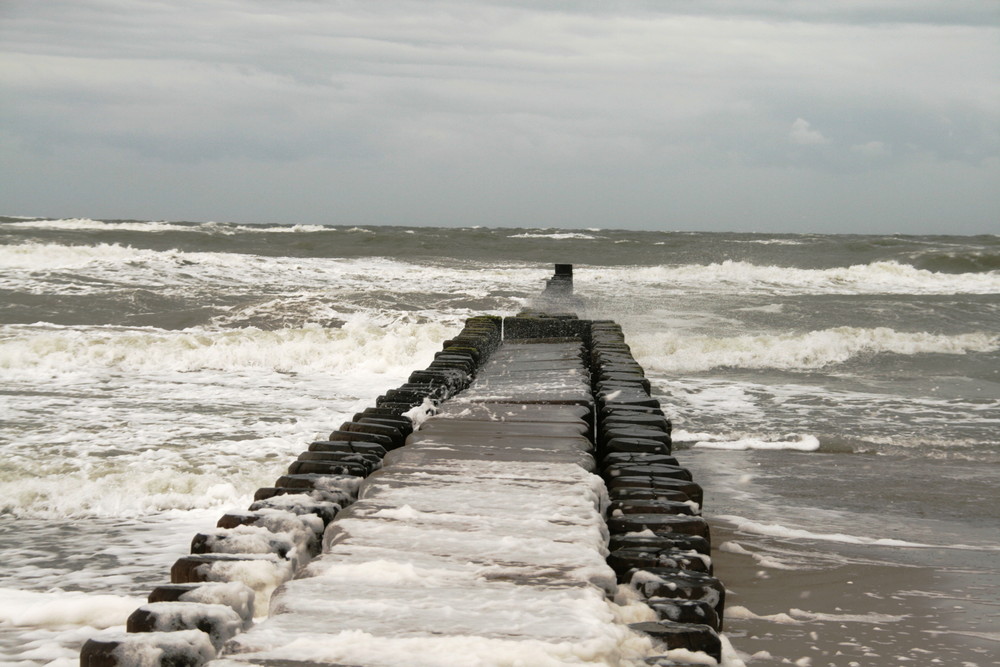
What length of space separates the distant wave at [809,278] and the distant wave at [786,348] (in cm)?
815

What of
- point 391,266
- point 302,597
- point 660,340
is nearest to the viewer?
point 302,597

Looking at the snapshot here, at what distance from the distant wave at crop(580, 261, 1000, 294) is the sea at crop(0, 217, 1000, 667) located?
0.70 meters

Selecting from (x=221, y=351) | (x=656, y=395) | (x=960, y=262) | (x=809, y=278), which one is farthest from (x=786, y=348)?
(x=960, y=262)

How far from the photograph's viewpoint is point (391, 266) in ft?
84.0

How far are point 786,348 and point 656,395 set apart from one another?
4.08 meters

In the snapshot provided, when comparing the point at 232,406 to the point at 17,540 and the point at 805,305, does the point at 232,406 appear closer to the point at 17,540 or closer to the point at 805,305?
the point at 17,540

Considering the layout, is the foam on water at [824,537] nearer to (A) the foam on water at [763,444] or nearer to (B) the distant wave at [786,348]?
(A) the foam on water at [763,444]

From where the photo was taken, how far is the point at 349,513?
302 centimetres

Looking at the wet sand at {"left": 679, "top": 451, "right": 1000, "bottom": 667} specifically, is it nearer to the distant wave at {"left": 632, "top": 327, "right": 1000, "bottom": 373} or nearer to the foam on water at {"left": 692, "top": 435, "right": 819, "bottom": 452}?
the foam on water at {"left": 692, "top": 435, "right": 819, "bottom": 452}

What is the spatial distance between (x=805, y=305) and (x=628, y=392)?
15226 mm

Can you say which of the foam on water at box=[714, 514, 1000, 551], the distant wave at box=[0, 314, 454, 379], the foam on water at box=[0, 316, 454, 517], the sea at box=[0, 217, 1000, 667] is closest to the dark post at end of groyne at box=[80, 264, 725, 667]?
the sea at box=[0, 217, 1000, 667]

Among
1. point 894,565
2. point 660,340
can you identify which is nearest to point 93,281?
point 660,340

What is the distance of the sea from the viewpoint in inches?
154

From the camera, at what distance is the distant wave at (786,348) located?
40.0 ft
